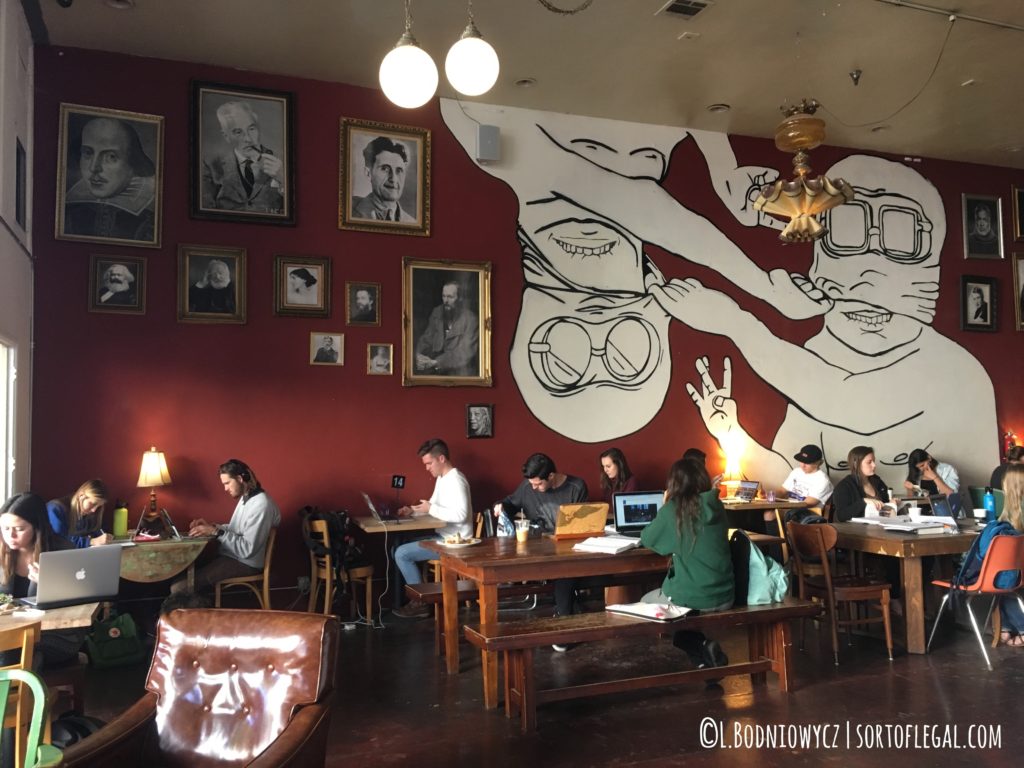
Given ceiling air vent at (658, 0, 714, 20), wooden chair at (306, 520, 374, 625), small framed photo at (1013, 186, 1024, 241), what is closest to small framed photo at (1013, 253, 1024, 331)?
small framed photo at (1013, 186, 1024, 241)

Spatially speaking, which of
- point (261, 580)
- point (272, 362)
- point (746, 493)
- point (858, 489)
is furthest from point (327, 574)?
point (858, 489)

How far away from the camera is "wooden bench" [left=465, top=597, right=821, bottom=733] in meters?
4.13

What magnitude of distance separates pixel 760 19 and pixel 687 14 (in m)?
0.62

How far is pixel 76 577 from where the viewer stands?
146 inches

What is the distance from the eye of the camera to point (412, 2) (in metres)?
5.88

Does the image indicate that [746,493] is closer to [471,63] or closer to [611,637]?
[611,637]

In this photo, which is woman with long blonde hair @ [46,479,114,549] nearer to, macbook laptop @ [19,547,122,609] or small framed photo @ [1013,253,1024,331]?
macbook laptop @ [19,547,122,609]

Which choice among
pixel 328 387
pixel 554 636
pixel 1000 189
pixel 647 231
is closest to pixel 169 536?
pixel 328 387

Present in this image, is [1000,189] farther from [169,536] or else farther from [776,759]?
[169,536]

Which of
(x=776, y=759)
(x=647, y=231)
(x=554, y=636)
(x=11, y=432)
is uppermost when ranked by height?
(x=647, y=231)

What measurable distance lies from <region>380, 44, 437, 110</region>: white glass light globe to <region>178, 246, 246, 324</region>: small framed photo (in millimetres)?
3843

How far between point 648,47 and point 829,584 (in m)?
4.41

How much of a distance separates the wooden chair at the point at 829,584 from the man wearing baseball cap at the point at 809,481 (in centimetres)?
203

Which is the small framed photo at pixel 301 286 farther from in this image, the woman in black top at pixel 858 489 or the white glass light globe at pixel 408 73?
the woman in black top at pixel 858 489
